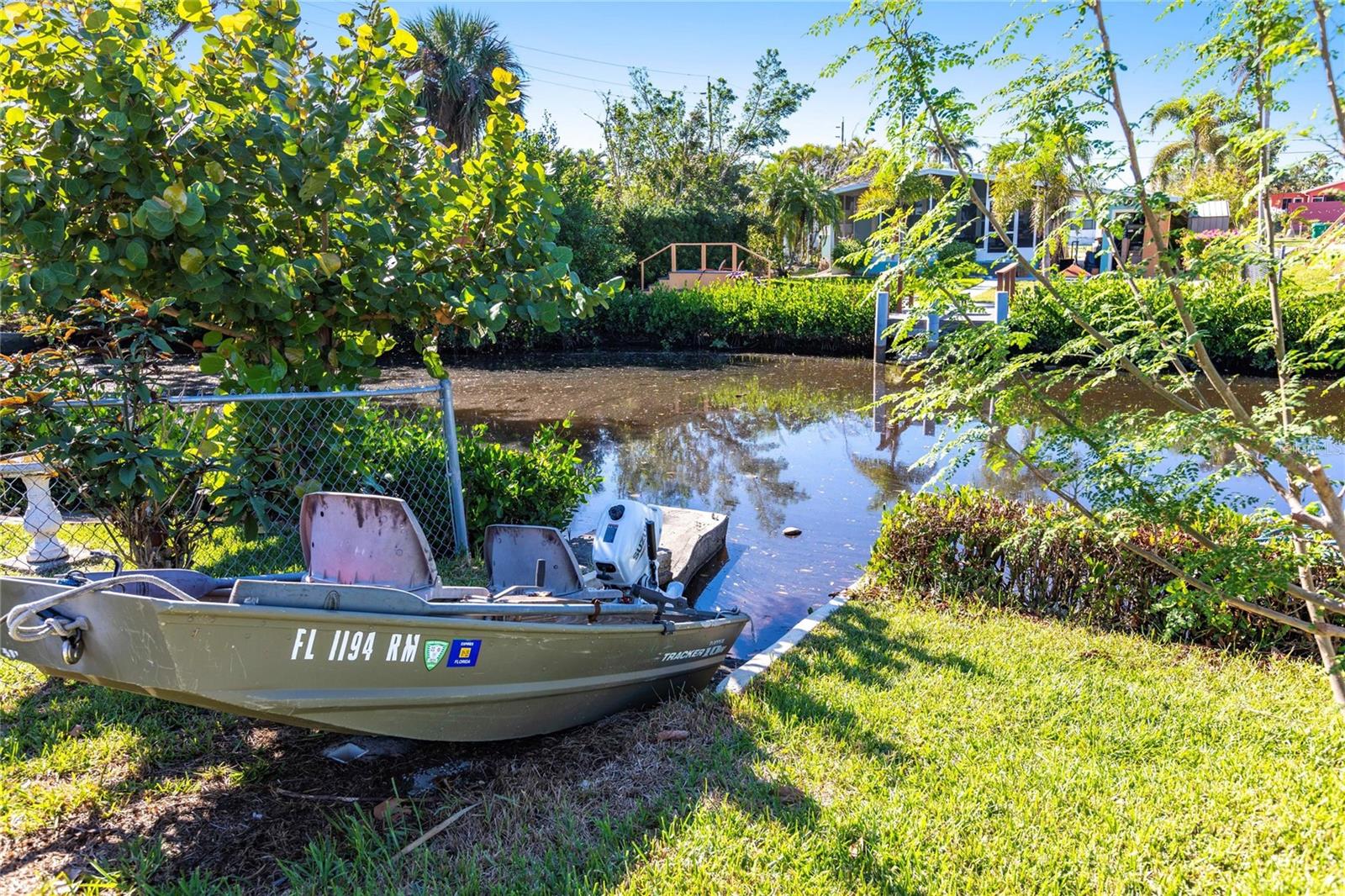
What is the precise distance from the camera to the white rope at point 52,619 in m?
2.74

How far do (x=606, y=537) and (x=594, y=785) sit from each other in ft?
6.09

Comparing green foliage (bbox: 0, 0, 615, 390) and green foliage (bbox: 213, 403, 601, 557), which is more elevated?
green foliage (bbox: 0, 0, 615, 390)

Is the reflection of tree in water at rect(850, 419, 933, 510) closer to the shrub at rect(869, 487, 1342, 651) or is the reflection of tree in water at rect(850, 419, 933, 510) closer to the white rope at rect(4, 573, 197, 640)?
the shrub at rect(869, 487, 1342, 651)

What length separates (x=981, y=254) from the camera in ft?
125

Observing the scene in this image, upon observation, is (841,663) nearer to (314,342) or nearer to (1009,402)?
(1009,402)

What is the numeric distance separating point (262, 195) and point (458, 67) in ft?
97.8

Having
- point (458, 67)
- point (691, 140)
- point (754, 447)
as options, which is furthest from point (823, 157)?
point (754, 447)

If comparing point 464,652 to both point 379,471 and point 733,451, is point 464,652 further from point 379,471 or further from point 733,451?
point 733,451

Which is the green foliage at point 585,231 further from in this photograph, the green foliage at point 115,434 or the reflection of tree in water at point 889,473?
the green foliage at point 115,434

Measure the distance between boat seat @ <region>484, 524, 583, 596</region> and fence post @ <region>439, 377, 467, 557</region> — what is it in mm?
1519

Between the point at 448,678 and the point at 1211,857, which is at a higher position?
the point at 448,678

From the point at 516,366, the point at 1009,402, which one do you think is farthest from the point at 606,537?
the point at 516,366

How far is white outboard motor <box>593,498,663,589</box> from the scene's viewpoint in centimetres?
518

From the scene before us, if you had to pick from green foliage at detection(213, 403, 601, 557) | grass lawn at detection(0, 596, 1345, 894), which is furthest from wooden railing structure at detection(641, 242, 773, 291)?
grass lawn at detection(0, 596, 1345, 894)
